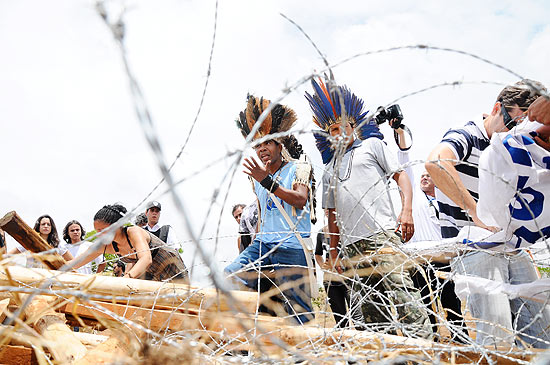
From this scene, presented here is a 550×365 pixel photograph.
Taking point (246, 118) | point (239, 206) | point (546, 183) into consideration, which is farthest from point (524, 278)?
point (239, 206)

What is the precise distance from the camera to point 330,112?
3527 millimetres

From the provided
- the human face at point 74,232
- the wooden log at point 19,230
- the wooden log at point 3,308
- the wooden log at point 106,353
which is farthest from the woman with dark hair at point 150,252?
the wooden log at point 106,353

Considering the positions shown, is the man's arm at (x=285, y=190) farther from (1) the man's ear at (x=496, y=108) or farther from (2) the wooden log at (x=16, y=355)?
(2) the wooden log at (x=16, y=355)

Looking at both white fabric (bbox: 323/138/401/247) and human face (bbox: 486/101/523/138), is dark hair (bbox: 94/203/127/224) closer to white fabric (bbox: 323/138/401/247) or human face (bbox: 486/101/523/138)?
white fabric (bbox: 323/138/401/247)

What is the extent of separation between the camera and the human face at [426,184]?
4.14m

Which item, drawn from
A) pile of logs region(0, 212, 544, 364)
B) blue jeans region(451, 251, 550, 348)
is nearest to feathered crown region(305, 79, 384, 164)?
blue jeans region(451, 251, 550, 348)

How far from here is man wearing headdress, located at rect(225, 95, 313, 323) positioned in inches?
117

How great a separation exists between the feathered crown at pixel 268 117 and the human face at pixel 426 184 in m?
1.26

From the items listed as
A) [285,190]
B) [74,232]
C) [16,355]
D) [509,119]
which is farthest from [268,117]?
[74,232]

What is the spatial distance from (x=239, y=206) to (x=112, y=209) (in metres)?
1.67

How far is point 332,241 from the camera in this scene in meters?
3.35

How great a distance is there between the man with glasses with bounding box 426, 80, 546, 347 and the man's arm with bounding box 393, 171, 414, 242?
239 mm

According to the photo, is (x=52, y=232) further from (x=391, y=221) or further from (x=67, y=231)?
(x=391, y=221)

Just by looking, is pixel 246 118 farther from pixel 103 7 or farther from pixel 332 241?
pixel 103 7
